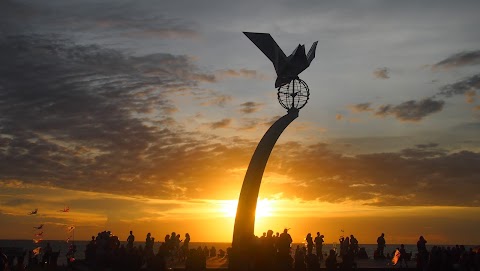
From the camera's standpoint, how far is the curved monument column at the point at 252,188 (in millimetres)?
28422

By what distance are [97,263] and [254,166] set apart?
30.7 ft

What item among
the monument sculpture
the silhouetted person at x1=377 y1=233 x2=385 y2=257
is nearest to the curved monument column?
the monument sculpture

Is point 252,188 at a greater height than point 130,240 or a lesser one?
greater

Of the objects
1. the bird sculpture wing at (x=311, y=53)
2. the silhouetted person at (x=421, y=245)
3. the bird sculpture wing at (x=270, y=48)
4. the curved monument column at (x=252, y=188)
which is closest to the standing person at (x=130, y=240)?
the curved monument column at (x=252, y=188)

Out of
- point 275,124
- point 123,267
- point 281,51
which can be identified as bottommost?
point 123,267

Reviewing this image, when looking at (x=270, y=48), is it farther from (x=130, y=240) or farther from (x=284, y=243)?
(x=130, y=240)

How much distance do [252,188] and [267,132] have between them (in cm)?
331

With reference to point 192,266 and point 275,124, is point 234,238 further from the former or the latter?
point 275,124

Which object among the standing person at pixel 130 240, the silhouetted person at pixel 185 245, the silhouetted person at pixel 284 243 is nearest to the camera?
the silhouetted person at pixel 284 243

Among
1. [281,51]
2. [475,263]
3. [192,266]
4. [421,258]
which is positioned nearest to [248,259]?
[192,266]

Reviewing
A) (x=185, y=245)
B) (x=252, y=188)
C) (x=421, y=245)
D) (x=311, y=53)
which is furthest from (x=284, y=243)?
(x=311, y=53)

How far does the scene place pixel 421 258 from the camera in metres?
25.7

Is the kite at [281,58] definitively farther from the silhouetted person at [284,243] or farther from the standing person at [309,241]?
the standing person at [309,241]

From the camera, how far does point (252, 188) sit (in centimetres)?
2958
